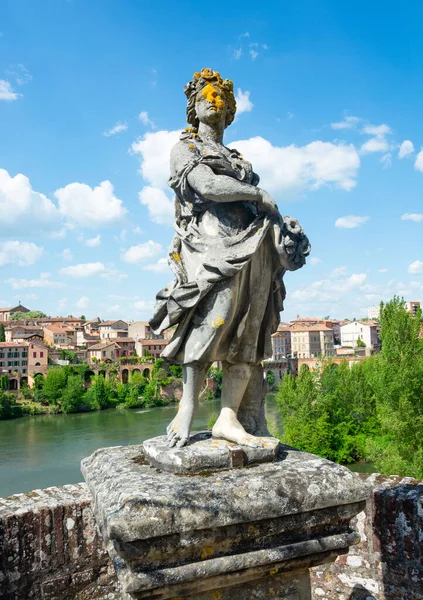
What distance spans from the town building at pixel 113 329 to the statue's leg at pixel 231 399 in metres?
85.3

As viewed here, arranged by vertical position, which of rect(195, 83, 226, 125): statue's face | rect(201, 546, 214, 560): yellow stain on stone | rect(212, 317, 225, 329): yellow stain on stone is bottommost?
rect(201, 546, 214, 560): yellow stain on stone

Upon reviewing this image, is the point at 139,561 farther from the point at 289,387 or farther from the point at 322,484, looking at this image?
the point at 289,387

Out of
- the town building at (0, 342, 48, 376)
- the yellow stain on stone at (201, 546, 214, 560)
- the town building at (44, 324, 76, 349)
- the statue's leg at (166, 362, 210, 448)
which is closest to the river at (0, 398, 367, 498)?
the town building at (0, 342, 48, 376)

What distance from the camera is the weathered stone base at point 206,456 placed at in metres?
2.75

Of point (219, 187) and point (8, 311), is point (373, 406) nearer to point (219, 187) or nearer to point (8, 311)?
point (219, 187)

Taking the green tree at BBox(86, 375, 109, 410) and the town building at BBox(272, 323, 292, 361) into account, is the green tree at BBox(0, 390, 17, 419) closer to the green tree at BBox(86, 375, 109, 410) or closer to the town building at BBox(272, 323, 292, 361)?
the green tree at BBox(86, 375, 109, 410)

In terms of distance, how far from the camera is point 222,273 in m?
3.05

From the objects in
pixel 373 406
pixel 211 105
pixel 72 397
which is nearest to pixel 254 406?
pixel 211 105

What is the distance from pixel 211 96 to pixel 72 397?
5487 cm

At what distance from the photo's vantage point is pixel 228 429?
10.4ft

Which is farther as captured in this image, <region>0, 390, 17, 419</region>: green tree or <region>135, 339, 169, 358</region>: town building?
<region>135, 339, 169, 358</region>: town building

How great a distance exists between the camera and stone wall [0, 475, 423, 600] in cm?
348

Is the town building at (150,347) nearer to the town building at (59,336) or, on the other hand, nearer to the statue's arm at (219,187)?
the town building at (59,336)

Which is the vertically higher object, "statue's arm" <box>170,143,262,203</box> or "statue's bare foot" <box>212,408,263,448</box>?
"statue's arm" <box>170,143,262,203</box>
